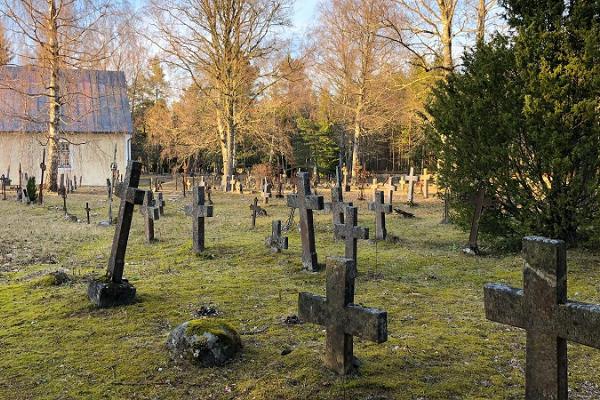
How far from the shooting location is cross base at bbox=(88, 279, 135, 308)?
216 inches

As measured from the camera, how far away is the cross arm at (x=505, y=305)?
108 inches

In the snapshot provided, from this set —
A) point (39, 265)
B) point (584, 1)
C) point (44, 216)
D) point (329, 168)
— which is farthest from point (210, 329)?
point (329, 168)

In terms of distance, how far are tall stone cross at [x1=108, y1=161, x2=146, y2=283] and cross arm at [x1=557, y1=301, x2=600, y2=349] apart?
4.28 metres

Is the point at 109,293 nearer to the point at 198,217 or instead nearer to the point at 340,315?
the point at 340,315

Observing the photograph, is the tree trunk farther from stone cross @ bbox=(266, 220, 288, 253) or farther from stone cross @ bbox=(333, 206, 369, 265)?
stone cross @ bbox=(333, 206, 369, 265)

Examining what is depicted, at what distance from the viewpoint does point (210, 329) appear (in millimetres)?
4055

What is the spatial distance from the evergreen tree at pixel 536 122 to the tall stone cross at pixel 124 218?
5.19 metres

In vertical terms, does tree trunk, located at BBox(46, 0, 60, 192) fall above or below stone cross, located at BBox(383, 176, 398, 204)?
above

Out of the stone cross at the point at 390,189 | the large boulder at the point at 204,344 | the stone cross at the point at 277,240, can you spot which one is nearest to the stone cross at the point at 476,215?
the stone cross at the point at 277,240

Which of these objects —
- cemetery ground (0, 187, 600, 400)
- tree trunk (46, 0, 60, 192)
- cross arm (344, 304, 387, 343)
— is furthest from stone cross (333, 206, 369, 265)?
tree trunk (46, 0, 60, 192)

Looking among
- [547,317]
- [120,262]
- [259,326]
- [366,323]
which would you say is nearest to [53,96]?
[120,262]

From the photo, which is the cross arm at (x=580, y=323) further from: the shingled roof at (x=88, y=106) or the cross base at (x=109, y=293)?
the shingled roof at (x=88, y=106)

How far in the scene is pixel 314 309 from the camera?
12.2 feet

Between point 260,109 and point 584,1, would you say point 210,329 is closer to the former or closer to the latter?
point 584,1
